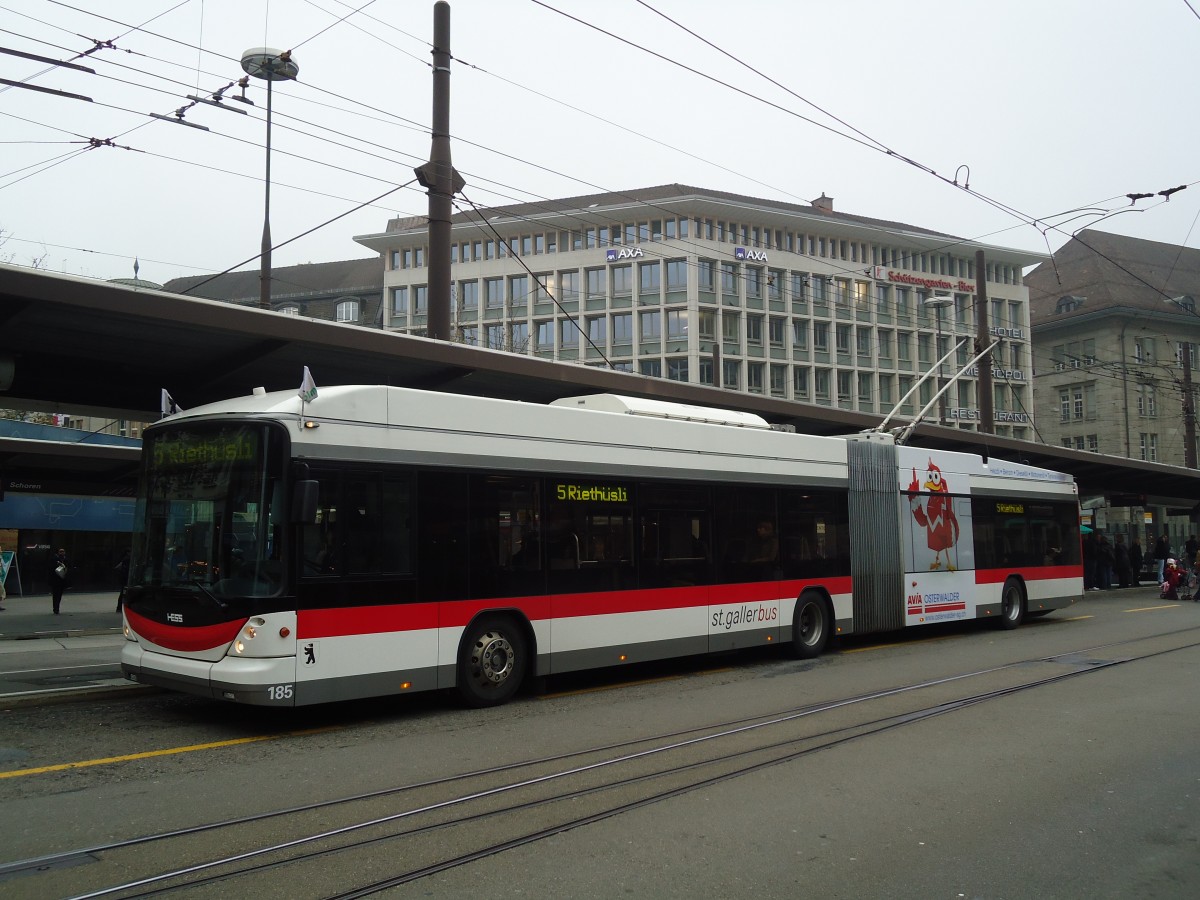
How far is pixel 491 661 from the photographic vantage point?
9867mm

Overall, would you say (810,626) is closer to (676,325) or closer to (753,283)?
(676,325)

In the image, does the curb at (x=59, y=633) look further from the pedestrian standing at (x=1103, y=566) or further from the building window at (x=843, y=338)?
the building window at (x=843, y=338)

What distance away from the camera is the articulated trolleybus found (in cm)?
832

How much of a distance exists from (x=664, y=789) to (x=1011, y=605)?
14.1m

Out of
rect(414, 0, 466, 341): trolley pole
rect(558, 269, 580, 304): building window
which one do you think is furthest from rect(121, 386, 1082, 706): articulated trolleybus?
rect(558, 269, 580, 304): building window

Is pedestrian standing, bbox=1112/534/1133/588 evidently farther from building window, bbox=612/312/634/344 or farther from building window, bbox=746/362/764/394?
building window, bbox=612/312/634/344

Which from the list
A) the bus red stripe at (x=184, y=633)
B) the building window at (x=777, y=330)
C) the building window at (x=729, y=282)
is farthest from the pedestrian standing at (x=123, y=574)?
the building window at (x=777, y=330)

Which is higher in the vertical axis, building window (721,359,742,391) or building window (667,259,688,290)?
building window (667,259,688,290)

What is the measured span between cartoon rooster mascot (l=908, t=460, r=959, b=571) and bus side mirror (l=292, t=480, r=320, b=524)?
36.0ft

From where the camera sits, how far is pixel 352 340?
12523mm

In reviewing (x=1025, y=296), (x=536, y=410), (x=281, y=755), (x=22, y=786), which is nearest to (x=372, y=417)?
(x=536, y=410)

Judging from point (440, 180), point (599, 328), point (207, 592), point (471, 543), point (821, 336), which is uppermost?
point (821, 336)

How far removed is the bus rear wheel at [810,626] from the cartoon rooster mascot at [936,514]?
3060 mm

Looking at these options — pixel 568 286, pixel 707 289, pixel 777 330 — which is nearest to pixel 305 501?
pixel 707 289
